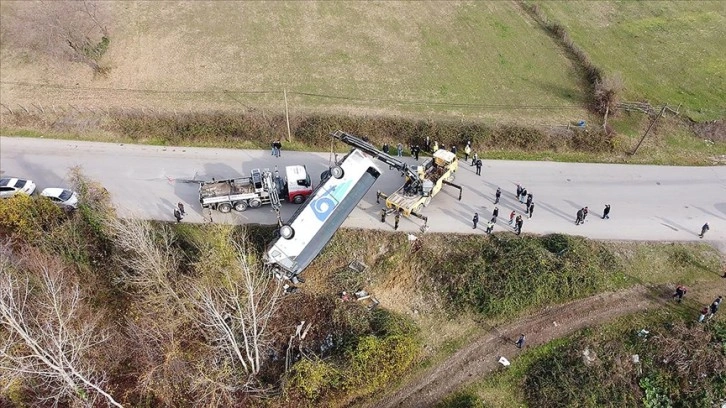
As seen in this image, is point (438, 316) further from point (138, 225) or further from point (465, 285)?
point (138, 225)

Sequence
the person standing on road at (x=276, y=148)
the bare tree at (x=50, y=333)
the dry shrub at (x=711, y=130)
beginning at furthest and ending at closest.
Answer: the dry shrub at (x=711, y=130) < the person standing on road at (x=276, y=148) < the bare tree at (x=50, y=333)

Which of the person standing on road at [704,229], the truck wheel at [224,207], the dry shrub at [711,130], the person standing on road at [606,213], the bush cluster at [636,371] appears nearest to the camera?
the bush cluster at [636,371]

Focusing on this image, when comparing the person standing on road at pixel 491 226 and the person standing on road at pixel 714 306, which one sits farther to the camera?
the person standing on road at pixel 491 226

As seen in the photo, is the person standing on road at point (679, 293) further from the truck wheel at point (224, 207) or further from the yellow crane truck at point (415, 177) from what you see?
the truck wheel at point (224, 207)

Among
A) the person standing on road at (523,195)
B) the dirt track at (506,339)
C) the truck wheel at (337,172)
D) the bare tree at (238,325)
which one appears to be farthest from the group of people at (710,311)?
the bare tree at (238,325)

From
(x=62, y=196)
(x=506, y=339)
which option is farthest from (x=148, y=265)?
(x=506, y=339)

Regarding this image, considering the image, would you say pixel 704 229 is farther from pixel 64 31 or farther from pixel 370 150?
pixel 64 31
